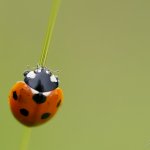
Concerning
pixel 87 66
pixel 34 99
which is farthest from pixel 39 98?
pixel 87 66

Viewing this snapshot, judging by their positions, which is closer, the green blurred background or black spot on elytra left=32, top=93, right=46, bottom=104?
black spot on elytra left=32, top=93, right=46, bottom=104

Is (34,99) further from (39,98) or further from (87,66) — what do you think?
(87,66)

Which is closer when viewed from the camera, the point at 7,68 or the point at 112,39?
the point at 7,68

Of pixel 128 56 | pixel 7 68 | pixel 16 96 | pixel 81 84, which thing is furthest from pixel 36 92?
pixel 128 56

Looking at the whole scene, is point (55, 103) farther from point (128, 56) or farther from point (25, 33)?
point (128, 56)

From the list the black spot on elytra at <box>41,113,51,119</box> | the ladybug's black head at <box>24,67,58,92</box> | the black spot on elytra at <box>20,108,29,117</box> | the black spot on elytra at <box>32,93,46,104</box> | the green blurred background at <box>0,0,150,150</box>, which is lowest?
the black spot on elytra at <box>41,113,51,119</box>
